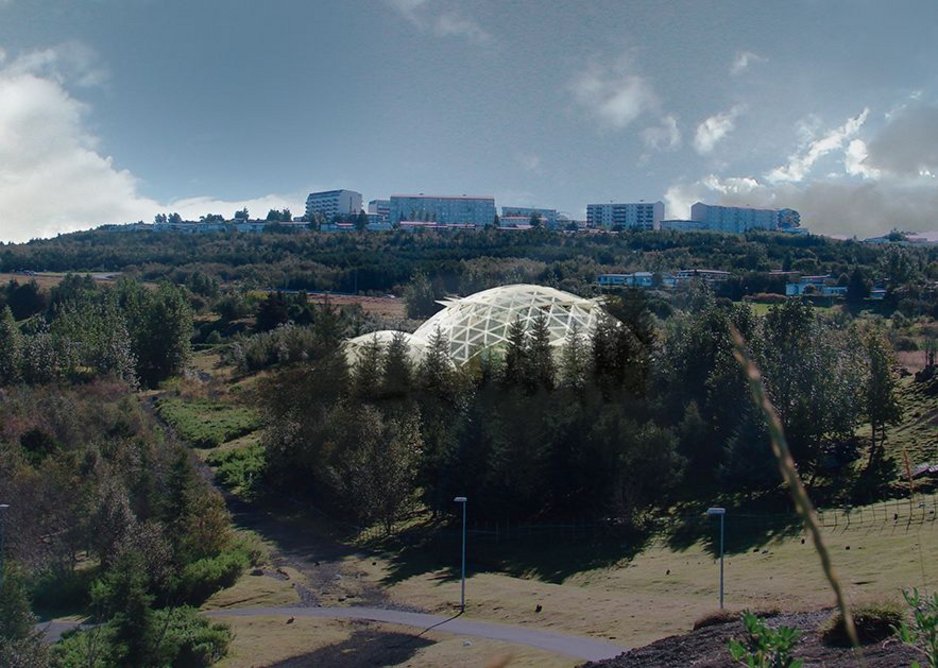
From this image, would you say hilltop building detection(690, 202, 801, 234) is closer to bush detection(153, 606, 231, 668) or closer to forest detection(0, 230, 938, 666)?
forest detection(0, 230, 938, 666)

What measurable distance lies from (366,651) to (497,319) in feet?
74.1

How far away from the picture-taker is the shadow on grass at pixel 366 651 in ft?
51.2

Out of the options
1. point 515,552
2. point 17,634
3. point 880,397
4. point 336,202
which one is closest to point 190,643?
point 17,634

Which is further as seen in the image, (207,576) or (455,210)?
(455,210)

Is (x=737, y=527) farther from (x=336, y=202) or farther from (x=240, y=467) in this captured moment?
(x=336, y=202)

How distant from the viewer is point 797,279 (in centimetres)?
6072

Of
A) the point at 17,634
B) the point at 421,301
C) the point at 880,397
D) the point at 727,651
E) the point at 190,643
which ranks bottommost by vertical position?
the point at 190,643

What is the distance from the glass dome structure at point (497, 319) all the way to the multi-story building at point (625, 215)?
92087 millimetres

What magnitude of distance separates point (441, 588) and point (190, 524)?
6.80 meters

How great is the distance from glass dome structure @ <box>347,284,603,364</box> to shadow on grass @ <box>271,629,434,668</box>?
58.1 ft

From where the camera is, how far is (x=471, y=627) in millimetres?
17578

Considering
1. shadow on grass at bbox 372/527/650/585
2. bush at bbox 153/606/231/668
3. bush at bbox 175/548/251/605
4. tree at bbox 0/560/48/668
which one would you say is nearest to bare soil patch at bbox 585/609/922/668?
bush at bbox 153/606/231/668

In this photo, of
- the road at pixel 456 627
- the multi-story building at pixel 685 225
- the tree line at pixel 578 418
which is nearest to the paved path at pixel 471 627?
the road at pixel 456 627

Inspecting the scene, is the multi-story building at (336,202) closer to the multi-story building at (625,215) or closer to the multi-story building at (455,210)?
the multi-story building at (455,210)
